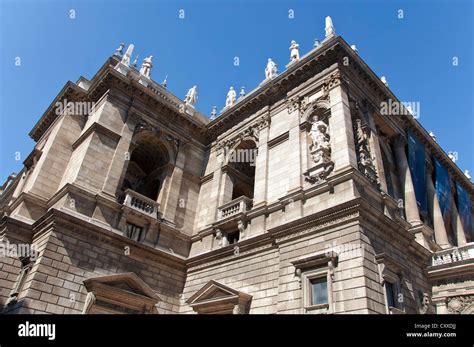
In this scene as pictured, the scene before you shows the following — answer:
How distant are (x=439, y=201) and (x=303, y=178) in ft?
49.3

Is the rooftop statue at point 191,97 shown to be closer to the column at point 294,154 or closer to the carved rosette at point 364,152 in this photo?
the column at point 294,154

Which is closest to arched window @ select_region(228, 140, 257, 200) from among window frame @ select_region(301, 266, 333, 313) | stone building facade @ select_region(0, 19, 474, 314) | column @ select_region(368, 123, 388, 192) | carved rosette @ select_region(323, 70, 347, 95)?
stone building facade @ select_region(0, 19, 474, 314)

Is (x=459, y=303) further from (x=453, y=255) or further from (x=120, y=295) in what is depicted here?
(x=120, y=295)

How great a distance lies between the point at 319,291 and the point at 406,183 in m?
13.3

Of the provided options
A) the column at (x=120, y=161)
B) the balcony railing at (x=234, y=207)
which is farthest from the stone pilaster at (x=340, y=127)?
the column at (x=120, y=161)

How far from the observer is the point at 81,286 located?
17.5 m

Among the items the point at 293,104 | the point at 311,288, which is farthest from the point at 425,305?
the point at 293,104

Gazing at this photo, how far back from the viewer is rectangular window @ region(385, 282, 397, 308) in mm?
14445

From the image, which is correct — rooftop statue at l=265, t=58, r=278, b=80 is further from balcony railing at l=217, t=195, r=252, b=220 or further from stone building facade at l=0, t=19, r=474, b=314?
balcony railing at l=217, t=195, r=252, b=220

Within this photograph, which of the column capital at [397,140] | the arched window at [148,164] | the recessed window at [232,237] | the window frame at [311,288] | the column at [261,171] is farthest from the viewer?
the column capital at [397,140]

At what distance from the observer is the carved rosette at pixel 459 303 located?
62.1 feet

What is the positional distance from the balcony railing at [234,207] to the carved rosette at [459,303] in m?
12.1

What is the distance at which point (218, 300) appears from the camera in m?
18.0

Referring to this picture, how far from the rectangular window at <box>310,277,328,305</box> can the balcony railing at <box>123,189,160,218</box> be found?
11172 mm
